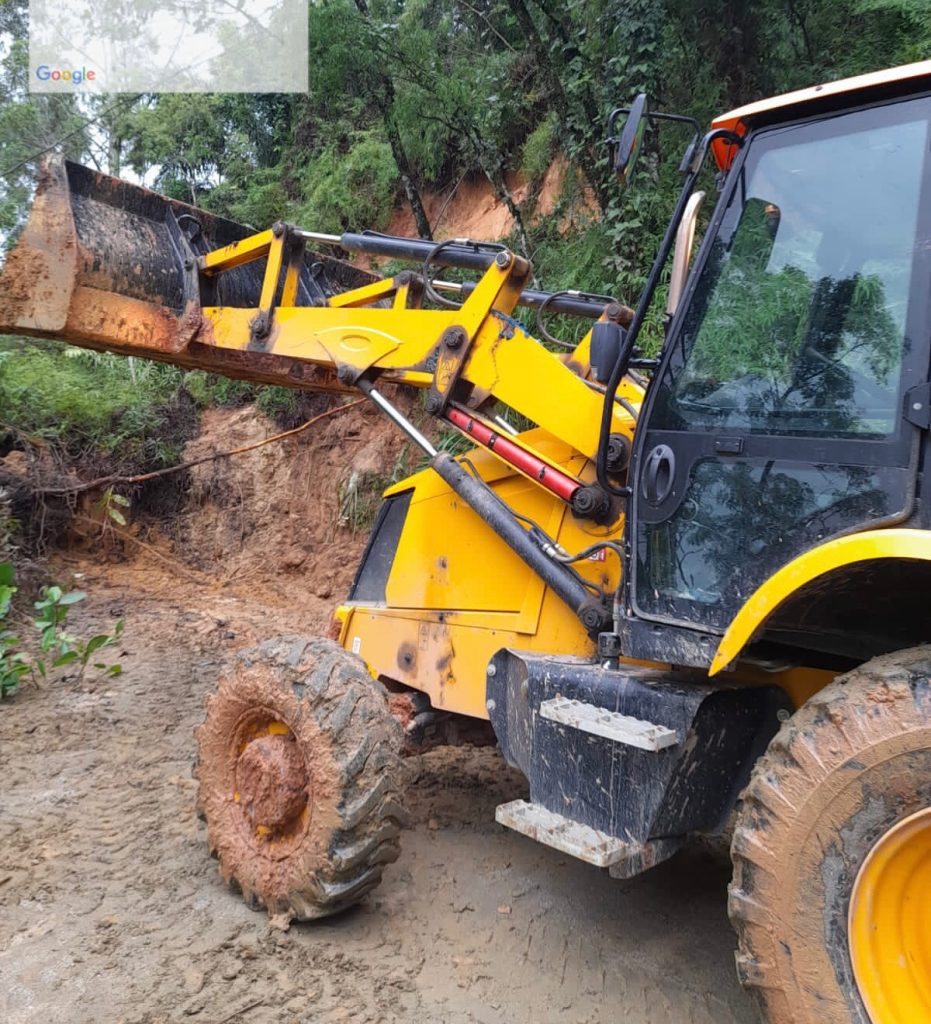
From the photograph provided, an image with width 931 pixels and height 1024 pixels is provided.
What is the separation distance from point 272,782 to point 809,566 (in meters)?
1.98

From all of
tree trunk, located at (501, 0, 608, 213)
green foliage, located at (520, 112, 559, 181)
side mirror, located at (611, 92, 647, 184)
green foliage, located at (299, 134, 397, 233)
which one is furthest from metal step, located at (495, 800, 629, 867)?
green foliage, located at (299, 134, 397, 233)

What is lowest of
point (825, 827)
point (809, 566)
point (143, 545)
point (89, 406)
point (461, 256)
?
point (143, 545)

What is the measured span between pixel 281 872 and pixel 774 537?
1981mm

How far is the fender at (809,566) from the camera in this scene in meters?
1.82

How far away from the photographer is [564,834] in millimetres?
2510

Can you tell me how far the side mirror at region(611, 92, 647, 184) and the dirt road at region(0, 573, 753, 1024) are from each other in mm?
2423

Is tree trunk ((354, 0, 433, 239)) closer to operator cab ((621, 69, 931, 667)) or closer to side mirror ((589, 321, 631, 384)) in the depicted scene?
side mirror ((589, 321, 631, 384))

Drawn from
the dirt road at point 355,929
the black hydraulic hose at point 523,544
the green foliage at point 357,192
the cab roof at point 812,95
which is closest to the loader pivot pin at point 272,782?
the dirt road at point 355,929

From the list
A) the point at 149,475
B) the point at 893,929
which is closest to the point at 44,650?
the point at 149,475

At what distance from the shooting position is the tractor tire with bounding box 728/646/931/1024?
5.92ft

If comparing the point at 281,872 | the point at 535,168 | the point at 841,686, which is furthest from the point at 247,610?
the point at 841,686

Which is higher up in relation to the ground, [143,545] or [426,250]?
[426,250]

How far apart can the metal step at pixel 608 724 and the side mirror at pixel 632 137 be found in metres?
1.53

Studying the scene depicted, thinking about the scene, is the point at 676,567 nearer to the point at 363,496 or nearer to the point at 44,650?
the point at 44,650
